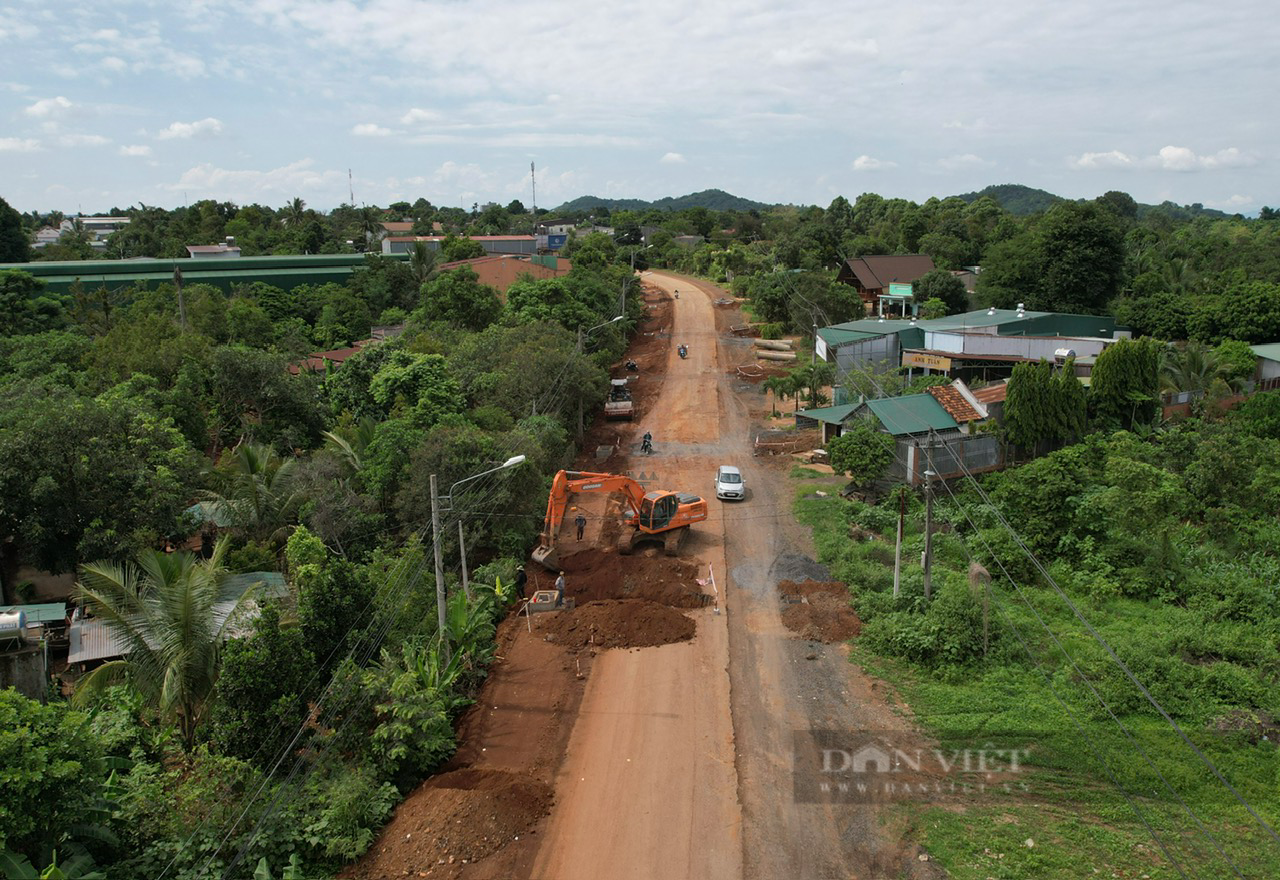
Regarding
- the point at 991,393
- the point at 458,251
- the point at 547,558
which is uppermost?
the point at 458,251

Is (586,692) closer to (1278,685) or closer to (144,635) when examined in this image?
(144,635)

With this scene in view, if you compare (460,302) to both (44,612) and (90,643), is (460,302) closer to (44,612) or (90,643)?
(44,612)

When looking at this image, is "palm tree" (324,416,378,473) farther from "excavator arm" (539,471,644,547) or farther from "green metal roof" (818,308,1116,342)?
"green metal roof" (818,308,1116,342)

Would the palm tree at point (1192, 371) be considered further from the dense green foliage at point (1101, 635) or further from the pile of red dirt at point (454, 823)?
the pile of red dirt at point (454, 823)

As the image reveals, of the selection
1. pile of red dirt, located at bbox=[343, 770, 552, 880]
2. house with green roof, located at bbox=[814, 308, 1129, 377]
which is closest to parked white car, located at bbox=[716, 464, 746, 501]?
house with green roof, located at bbox=[814, 308, 1129, 377]

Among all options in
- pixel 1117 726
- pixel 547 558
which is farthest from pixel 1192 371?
pixel 547 558

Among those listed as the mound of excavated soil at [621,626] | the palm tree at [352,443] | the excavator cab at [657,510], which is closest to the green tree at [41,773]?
the mound of excavated soil at [621,626]
